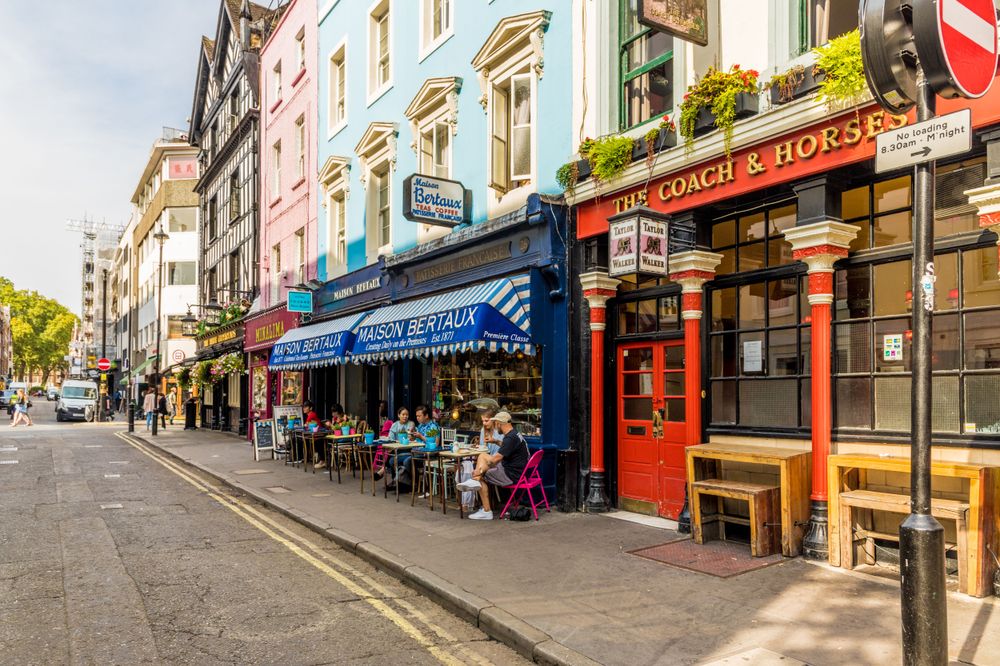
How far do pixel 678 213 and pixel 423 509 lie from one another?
5.46m

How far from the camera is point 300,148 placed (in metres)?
22.6

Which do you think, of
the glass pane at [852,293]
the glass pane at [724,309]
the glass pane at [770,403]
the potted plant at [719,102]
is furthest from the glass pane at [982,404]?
the potted plant at [719,102]

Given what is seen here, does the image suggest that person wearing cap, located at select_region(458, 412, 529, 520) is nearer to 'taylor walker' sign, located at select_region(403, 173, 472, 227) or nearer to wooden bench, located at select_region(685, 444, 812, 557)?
wooden bench, located at select_region(685, 444, 812, 557)

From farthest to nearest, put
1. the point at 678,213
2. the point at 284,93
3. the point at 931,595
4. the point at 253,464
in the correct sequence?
the point at 284,93 → the point at 253,464 → the point at 678,213 → the point at 931,595

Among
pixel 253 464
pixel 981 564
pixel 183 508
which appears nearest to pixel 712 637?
pixel 981 564

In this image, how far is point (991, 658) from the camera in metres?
4.75

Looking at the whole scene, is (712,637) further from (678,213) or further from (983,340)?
(678,213)

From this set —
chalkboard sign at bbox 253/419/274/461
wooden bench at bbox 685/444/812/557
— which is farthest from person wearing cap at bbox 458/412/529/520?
chalkboard sign at bbox 253/419/274/461

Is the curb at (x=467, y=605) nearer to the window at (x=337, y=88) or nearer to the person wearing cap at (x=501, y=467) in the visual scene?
the person wearing cap at (x=501, y=467)

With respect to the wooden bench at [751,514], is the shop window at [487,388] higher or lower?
higher

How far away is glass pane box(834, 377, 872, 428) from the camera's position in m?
7.37

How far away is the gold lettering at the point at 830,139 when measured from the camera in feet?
23.5

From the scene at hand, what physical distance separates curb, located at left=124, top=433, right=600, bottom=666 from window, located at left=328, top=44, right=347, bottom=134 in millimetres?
12983

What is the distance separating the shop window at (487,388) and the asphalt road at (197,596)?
390cm
